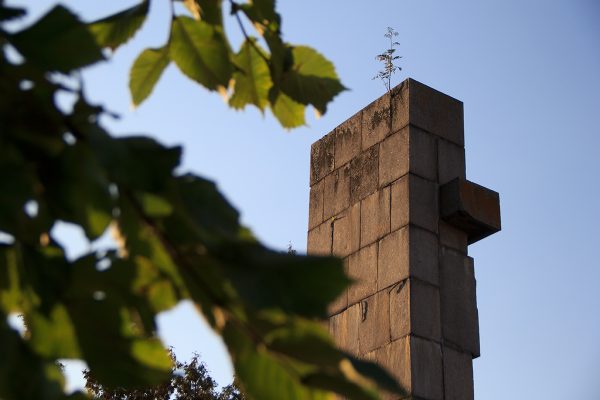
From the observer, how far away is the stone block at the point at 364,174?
8.16 meters

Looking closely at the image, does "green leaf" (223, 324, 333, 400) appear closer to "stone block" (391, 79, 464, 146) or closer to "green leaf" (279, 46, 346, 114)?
"green leaf" (279, 46, 346, 114)

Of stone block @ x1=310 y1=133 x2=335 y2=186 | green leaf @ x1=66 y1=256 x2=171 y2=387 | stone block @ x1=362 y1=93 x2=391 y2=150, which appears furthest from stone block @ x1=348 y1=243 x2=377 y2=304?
green leaf @ x1=66 y1=256 x2=171 y2=387

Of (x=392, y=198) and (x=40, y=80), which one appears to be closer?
(x=40, y=80)

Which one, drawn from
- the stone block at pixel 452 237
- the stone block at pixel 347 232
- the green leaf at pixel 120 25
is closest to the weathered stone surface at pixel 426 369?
the stone block at pixel 452 237

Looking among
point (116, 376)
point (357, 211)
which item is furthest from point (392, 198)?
point (116, 376)

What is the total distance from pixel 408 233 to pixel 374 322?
76cm

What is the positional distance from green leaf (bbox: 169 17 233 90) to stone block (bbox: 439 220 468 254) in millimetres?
6348

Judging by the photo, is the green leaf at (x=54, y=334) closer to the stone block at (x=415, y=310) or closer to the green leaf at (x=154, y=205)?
the green leaf at (x=154, y=205)

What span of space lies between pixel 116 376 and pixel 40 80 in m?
0.31

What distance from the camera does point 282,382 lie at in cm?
89

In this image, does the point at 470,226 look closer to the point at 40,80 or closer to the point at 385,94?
the point at 385,94

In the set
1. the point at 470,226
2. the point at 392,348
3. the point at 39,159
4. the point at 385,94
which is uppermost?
the point at 385,94

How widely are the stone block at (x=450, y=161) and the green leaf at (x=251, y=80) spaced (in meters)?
6.52

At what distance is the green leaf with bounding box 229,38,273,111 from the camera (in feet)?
4.99
